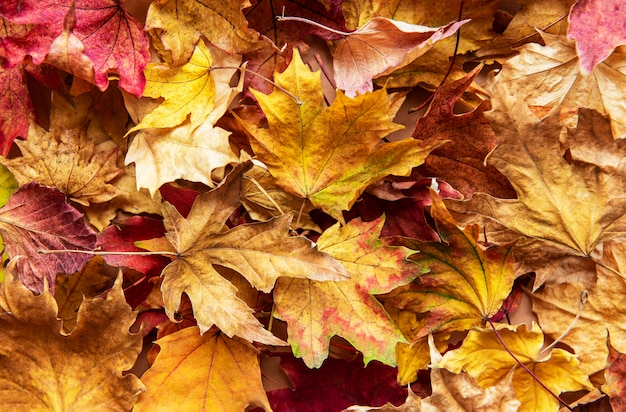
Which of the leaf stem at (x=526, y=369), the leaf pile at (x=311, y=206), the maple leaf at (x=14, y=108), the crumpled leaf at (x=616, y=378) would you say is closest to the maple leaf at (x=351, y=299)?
the leaf pile at (x=311, y=206)

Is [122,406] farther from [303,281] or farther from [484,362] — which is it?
[484,362]

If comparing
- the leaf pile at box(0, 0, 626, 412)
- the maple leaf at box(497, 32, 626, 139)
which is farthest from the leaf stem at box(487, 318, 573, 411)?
the maple leaf at box(497, 32, 626, 139)

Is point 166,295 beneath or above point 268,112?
beneath

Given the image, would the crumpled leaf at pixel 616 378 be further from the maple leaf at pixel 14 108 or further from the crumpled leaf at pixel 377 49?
the maple leaf at pixel 14 108

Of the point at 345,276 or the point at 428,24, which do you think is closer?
the point at 345,276

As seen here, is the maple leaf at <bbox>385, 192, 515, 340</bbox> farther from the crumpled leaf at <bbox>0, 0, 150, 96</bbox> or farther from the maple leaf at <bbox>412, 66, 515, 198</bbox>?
the crumpled leaf at <bbox>0, 0, 150, 96</bbox>

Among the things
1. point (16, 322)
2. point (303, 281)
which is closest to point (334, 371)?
point (303, 281)

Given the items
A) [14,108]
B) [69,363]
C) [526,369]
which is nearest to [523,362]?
[526,369]
